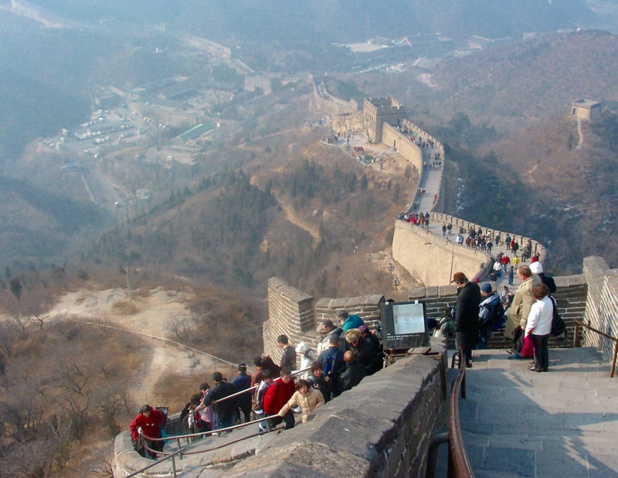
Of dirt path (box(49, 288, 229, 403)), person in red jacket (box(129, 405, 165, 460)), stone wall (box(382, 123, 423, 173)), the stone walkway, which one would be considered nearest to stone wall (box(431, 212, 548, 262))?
stone wall (box(382, 123, 423, 173))

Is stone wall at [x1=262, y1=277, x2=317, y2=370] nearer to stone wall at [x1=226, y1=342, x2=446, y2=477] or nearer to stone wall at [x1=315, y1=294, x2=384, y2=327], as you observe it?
stone wall at [x1=315, y1=294, x2=384, y2=327]

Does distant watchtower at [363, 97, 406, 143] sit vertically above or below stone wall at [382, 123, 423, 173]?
above

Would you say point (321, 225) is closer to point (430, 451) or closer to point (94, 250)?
point (94, 250)

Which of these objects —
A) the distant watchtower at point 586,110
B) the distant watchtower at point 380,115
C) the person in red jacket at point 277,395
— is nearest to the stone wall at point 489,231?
the person in red jacket at point 277,395

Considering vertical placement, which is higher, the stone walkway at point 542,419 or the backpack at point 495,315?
the backpack at point 495,315

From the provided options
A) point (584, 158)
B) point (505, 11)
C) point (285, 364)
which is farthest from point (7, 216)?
point (505, 11)

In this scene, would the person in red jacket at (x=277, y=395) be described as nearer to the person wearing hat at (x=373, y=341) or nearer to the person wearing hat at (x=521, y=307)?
the person wearing hat at (x=373, y=341)

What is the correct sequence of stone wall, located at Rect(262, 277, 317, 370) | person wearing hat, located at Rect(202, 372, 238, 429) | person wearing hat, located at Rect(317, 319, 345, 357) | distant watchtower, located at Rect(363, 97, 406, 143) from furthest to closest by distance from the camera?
distant watchtower, located at Rect(363, 97, 406, 143) < stone wall, located at Rect(262, 277, 317, 370) < person wearing hat, located at Rect(202, 372, 238, 429) < person wearing hat, located at Rect(317, 319, 345, 357)
